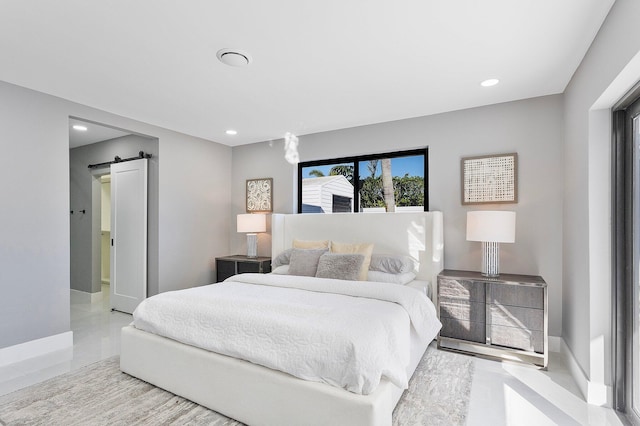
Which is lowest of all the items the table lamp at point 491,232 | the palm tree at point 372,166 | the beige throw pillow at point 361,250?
the beige throw pillow at point 361,250

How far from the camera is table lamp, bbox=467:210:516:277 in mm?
2988

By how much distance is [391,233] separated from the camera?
12.3ft

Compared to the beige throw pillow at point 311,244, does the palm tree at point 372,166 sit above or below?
above

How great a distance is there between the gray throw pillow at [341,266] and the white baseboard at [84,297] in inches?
163

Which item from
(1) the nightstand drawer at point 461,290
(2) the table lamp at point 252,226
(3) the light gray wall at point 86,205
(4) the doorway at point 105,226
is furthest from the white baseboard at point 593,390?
(4) the doorway at point 105,226

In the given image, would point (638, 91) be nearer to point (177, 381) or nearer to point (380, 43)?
point (380, 43)

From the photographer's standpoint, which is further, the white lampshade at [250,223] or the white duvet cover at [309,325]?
the white lampshade at [250,223]

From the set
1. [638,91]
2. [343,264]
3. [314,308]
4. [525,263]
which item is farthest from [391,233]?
[638,91]

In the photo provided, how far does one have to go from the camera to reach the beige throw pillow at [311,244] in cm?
394

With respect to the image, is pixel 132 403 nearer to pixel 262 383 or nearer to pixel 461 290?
pixel 262 383

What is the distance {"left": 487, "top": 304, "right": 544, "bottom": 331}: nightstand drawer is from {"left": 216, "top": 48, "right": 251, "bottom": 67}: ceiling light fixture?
9.67 feet

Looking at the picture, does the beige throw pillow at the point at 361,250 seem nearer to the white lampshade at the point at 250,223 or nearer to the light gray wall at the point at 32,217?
the white lampshade at the point at 250,223

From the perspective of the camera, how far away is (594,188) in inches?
90.3

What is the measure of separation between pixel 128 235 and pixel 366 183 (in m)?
3.39
